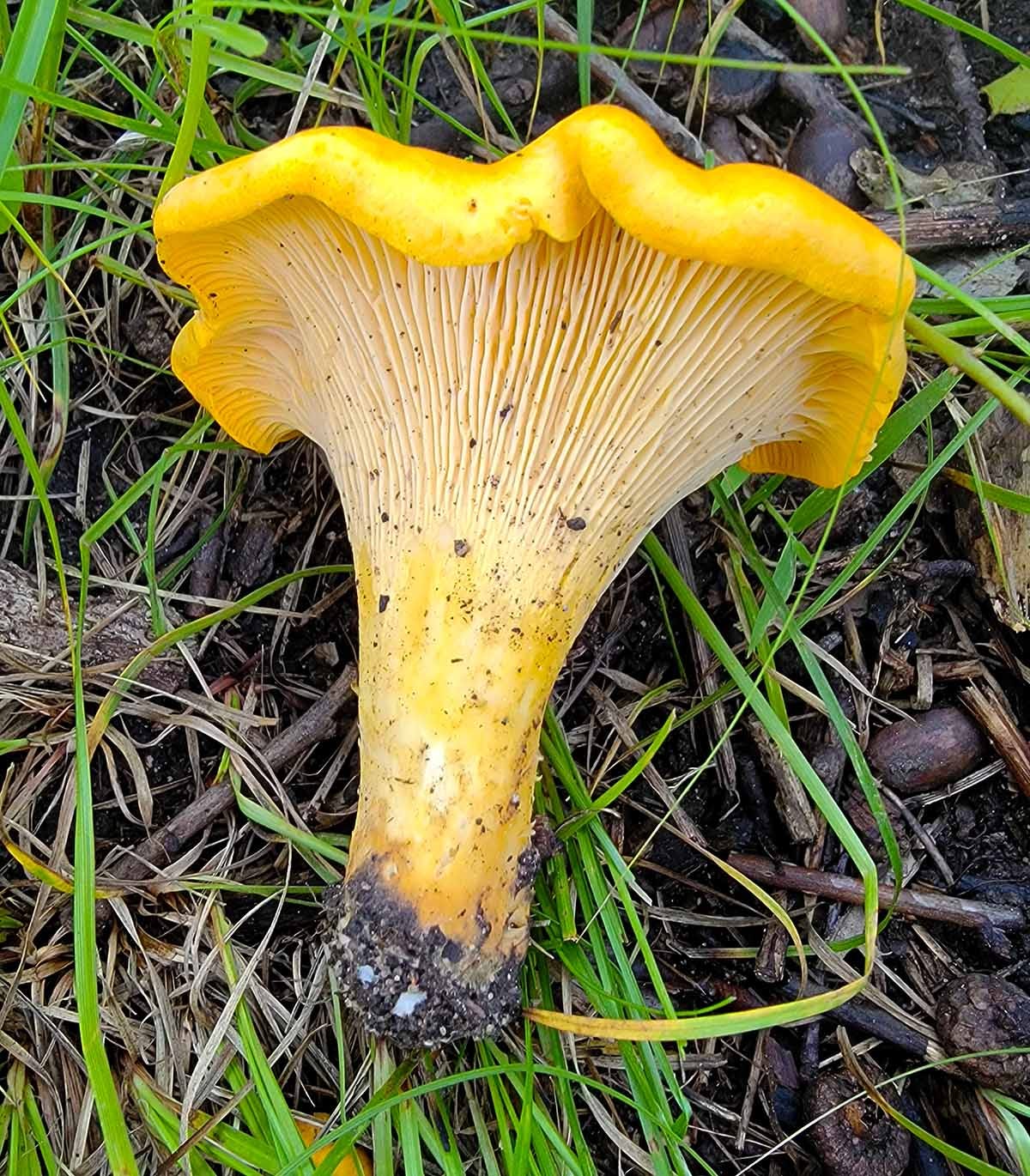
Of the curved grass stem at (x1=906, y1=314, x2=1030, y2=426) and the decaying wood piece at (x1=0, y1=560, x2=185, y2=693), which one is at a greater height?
the curved grass stem at (x1=906, y1=314, x2=1030, y2=426)

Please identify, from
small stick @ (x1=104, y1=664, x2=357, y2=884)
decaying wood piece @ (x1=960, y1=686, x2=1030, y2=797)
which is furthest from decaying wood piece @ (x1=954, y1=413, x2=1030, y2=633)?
small stick @ (x1=104, y1=664, x2=357, y2=884)

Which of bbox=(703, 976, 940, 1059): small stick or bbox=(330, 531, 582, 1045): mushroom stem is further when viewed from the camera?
bbox=(703, 976, 940, 1059): small stick

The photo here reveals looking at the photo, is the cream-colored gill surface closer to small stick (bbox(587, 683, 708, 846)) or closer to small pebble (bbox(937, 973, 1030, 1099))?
small stick (bbox(587, 683, 708, 846))

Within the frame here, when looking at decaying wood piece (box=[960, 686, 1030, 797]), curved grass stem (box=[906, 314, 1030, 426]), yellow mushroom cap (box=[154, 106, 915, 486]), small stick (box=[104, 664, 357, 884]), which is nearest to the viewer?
yellow mushroom cap (box=[154, 106, 915, 486])

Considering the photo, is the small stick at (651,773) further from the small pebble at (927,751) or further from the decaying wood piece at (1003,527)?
the decaying wood piece at (1003,527)

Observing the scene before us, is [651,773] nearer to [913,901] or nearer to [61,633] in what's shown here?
[913,901]

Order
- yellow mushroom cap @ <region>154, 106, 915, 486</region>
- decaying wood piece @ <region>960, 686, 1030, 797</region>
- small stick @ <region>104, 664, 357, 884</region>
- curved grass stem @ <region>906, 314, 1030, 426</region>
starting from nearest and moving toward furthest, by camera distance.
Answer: yellow mushroom cap @ <region>154, 106, 915, 486</region>, curved grass stem @ <region>906, 314, 1030, 426</region>, small stick @ <region>104, 664, 357, 884</region>, decaying wood piece @ <region>960, 686, 1030, 797</region>

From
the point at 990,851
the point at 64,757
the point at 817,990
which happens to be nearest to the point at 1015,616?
the point at 990,851
